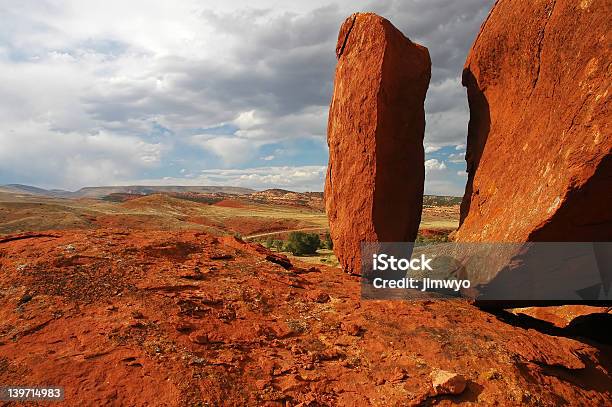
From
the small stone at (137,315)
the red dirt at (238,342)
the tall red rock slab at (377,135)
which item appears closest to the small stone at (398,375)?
the red dirt at (238,342)

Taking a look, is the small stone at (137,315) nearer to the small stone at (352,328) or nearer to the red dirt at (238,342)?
the red dirt at (238,342)

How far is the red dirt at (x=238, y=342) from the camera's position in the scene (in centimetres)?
654

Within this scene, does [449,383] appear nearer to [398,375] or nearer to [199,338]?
[398,375]

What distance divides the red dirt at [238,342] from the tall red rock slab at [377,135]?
285cm

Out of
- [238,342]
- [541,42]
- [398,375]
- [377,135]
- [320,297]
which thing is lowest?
[398,375]

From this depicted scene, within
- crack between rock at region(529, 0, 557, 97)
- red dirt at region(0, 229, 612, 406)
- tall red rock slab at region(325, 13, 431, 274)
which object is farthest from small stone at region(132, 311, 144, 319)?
crack between rock at region(529, 0, 557, 97)

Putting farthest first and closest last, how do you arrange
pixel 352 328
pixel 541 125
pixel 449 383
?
pixel 541 125, pixel 352 328, pixel 449 383

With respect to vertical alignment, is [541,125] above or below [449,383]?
above

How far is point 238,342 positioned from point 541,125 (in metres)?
9.09

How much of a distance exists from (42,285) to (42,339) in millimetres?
2287

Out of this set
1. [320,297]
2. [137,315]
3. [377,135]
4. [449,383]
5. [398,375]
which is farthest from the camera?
[377,135]

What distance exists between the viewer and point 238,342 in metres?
8.00

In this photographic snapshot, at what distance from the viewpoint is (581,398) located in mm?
7816

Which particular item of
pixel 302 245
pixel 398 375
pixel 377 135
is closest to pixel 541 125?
pixel 377 135
